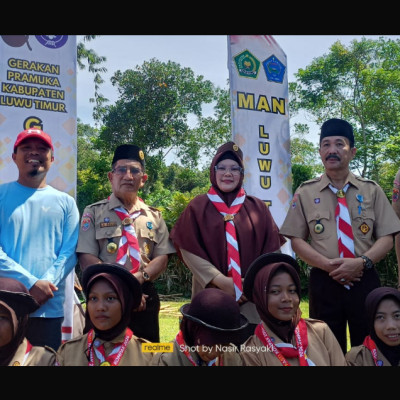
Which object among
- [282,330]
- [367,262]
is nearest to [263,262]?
[282,330]

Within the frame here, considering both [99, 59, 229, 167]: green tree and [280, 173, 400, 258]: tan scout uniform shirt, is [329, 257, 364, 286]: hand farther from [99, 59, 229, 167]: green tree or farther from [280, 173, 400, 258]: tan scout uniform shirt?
[99, 59, 229, 167]: green tree

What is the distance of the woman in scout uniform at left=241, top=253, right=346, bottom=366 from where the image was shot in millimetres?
3131

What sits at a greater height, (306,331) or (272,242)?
(272,242)

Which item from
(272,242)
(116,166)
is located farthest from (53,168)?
(272,242)

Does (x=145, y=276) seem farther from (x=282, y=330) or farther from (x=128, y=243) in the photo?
(x=282, y=330)

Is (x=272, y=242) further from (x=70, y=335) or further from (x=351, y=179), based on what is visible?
(x=70, y=335)

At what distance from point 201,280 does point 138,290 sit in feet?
2.53

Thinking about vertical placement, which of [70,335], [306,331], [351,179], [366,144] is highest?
[366,144]

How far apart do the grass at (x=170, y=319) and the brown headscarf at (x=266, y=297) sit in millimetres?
3050

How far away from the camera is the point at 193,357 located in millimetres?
2986

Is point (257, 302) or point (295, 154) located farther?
point (295, 154)

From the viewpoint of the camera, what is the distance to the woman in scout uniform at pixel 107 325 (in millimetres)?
3098

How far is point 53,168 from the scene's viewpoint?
4.96 m

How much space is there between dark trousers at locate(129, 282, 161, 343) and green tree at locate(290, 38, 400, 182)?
6.41m
